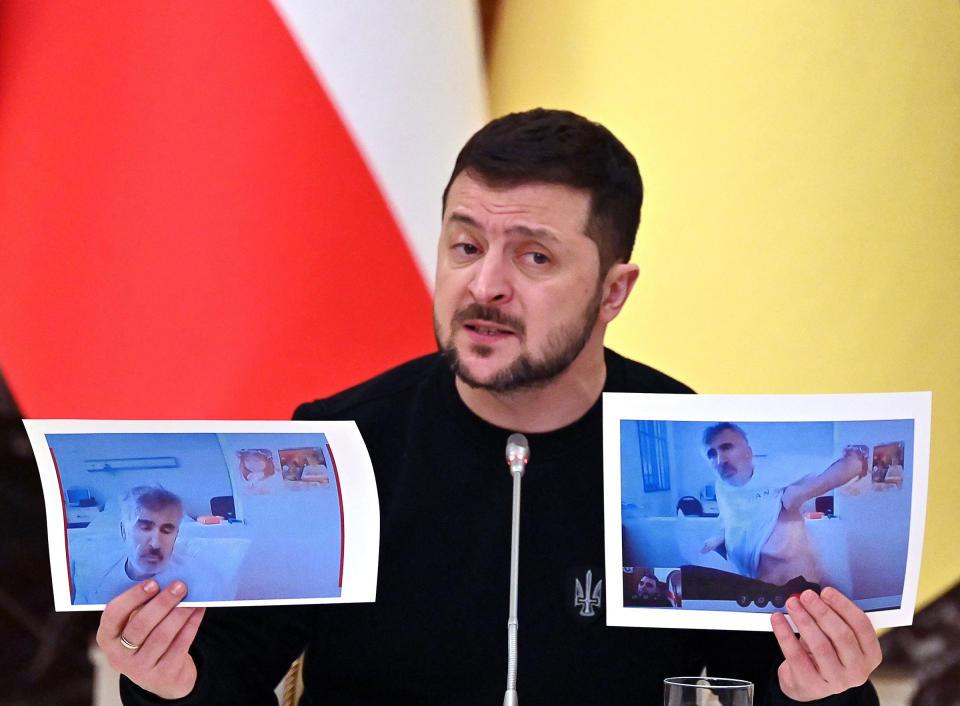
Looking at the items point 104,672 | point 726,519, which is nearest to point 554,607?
point 726,519

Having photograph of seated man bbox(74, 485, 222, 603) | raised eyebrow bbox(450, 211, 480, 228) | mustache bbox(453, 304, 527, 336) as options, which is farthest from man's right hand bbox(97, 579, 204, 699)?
raised eyebrow bbox(450, 211, 480, 228)

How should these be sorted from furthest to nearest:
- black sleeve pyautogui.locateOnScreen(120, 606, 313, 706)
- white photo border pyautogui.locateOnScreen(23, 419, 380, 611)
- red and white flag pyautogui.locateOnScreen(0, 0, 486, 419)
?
red and white flag pyautogui.locateOnScreen(0, 0, 486, 419) → black sleeve pyautogui.locateOnScreen(120, 606, 313, 706) → white photo border pyautogui.locateOnScreen(23, 419, 380, 611)

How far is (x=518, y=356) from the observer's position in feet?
5.19

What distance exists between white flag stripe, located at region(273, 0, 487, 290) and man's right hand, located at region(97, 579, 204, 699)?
930 mm

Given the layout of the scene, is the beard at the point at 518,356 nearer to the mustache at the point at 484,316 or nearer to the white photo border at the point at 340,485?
the mustache at the point at 484,316

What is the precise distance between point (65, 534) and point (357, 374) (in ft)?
2.85

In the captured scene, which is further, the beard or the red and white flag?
the red and white flag

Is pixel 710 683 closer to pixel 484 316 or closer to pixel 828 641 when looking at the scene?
pixel 828 641

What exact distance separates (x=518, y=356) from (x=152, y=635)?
632mm

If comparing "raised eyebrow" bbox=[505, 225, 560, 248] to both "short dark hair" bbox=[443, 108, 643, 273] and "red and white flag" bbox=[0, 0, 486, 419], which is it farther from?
"red and white flag" bbox=[0, 0, 486, 419]

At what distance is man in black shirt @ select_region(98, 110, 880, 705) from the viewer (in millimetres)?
1560

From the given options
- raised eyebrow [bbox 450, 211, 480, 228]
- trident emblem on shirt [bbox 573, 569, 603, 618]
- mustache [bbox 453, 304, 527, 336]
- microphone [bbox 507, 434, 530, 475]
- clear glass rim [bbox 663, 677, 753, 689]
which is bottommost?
clear glass rim [bbox 663, 677, 753, 689]

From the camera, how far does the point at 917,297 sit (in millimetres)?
1978

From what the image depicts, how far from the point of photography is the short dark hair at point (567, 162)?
1589mm
